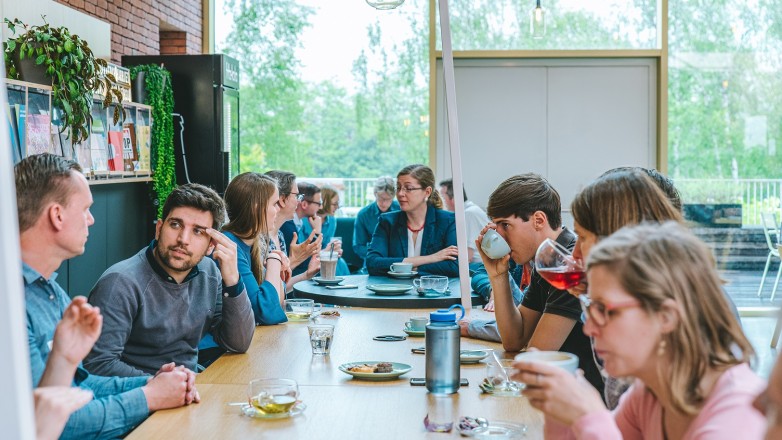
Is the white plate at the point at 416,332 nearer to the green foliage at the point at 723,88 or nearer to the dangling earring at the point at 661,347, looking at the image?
the dangling earring at the point at 661,347

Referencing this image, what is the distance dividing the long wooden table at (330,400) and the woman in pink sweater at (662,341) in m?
0.60

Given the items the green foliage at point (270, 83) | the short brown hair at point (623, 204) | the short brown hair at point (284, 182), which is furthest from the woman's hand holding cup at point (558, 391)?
the green foliage at point (270, 83)

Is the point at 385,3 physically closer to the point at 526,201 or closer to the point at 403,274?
the point at 403,274

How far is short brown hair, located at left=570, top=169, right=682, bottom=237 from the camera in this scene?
2244 mm

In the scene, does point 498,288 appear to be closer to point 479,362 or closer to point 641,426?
point 479,362

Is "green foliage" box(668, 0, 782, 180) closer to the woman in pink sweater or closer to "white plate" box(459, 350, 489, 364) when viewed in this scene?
"white plate" box(459, 350, 489, 364)

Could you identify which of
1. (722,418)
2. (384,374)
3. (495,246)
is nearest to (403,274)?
(495,246)

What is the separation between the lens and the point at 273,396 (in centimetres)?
231

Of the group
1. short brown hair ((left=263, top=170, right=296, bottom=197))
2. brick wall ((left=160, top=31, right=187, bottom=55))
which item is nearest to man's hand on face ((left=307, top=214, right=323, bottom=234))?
short brown hair ((left=263, top=170, right=296, bottom=197))

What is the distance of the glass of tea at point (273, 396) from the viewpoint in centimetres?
230

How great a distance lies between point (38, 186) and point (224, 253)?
Result: 0.94m

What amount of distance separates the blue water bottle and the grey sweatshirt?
88 centimetres

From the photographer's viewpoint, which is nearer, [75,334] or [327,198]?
[75,334]

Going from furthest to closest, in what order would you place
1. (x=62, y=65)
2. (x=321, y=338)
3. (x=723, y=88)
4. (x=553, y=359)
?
(x=723, y=88), (x=62, y=65), (x=321, y=338), (x=553, y=359)
